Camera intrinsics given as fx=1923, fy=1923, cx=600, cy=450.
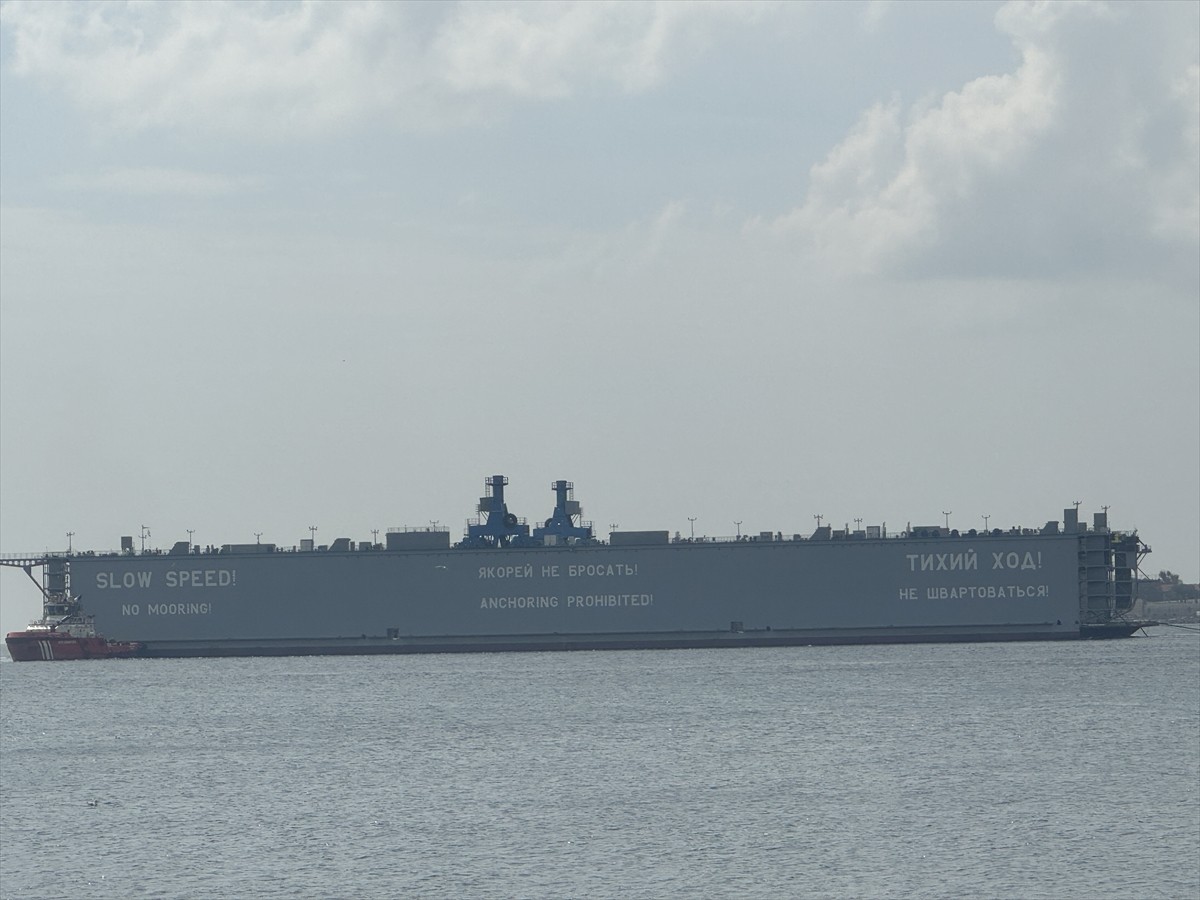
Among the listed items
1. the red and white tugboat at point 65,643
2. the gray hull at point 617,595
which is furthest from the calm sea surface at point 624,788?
the red and white tugboat at point 65,643

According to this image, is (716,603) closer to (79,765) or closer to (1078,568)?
(1078,568)

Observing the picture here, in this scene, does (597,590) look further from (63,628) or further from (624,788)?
(624,788)

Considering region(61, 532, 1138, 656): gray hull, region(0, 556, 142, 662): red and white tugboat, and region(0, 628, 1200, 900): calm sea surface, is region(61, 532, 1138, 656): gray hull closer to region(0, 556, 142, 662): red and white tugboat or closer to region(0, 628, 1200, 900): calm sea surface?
region(0, 556, 142, 662): red and white tugboat

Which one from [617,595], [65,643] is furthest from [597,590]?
[65,643]

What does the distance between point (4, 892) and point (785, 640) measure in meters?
63.8

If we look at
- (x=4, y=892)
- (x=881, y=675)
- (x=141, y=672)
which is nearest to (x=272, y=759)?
(x=4, y=892)

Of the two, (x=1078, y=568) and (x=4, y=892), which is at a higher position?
(x=1078, y=568)

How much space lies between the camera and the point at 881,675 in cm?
7706

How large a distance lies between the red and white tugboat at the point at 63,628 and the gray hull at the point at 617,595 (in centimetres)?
71

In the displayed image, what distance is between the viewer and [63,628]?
10350 centimetres

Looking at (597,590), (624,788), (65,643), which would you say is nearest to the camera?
(624,788)

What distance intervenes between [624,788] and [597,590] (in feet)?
166

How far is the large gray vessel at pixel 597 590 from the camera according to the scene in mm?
92500

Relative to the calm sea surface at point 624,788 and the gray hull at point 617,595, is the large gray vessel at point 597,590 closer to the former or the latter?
the gray hull at point 617,595
